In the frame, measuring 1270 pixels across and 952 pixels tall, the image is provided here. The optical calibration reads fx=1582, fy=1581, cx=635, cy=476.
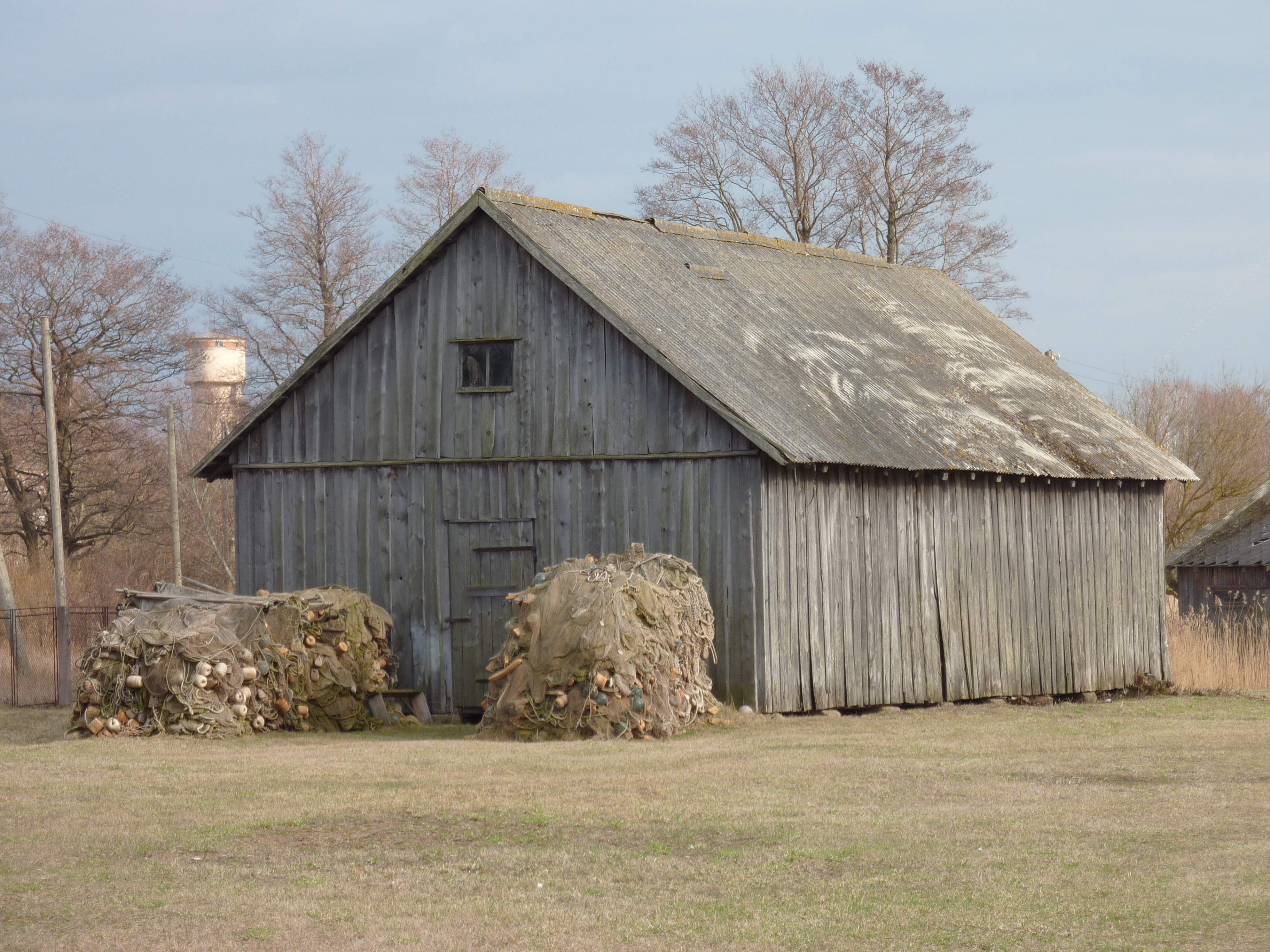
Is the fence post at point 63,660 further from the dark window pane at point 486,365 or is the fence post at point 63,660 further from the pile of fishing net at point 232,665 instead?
the dark window pane at point 486,365

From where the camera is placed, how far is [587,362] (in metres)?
19.4

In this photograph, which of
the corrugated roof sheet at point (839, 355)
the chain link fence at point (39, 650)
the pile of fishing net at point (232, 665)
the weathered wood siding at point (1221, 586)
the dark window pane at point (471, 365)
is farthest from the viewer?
the weathered wood siding at point (1221, 586)

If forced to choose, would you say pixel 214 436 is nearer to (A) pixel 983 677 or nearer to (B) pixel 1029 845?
(A) pixel 983 677

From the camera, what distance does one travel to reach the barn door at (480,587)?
781 inches

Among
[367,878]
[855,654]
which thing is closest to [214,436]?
[855,654]

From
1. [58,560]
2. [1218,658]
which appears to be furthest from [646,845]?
[58,560]

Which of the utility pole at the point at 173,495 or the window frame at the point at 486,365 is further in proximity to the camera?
the utility pole at the point at 173,495

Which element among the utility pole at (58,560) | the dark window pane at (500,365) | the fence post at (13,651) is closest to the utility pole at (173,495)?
the utility pole at (58,560)

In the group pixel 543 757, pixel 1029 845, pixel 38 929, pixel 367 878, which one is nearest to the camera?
pixel 38 929

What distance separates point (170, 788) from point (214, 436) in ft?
134

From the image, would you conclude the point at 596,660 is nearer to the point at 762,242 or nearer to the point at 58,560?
the point at 762,242

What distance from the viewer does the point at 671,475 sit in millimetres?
18906

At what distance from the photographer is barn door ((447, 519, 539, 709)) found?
19844 millimetres

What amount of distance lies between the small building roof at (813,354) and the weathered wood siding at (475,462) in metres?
Answer: 0.41
